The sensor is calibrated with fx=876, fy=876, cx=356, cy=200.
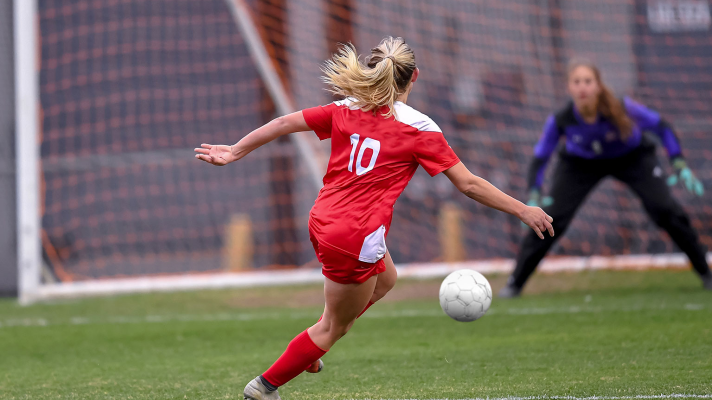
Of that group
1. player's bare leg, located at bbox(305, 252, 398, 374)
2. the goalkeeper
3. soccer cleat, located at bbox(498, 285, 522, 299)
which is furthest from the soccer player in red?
soccer cleat, located at bbox(498, 285, 522, 299)

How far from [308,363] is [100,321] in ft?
14.6

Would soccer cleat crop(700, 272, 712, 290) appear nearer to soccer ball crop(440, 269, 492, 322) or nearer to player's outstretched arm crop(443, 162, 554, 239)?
soccer ball crop(440, 269, 492, 322)

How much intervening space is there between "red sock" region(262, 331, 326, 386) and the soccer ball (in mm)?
834

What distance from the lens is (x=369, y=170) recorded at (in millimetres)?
3879

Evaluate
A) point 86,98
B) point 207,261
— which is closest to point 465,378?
point 207,261

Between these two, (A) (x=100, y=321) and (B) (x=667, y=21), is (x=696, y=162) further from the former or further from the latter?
(A) (x=100, y=321)

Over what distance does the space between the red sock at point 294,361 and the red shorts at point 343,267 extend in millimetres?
368

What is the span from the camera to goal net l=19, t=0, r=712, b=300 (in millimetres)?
11297

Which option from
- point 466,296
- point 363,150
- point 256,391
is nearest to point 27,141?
point 256,391

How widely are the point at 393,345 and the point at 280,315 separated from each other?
2082mm

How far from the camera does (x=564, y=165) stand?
7961mm

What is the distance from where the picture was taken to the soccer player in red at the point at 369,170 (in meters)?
3.84

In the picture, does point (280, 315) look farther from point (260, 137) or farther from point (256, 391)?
point (260, 137)

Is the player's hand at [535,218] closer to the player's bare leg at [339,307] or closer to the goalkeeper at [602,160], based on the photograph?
the player's bare leg at [339,307]
